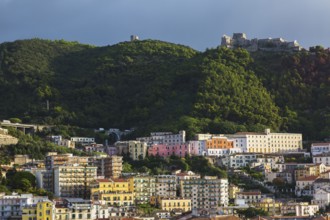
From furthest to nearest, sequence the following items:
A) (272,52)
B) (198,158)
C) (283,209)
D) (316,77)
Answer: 1. (272,52)
2. (316,77)
3. (198,158)
4. (283,209)

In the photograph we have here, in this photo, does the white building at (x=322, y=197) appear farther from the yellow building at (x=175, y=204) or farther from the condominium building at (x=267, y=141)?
the condominium building at (x=267, y=141)

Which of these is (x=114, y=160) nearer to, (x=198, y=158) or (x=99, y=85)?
(x=198, y=158)

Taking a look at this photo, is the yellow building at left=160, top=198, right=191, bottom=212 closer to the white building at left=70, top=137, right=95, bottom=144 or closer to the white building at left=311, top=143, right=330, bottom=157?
the white building at left=311, top=143, right=330, bottom=157

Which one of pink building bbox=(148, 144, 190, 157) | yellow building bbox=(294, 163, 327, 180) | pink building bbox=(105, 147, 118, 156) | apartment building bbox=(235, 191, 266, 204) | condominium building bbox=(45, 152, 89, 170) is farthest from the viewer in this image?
pink building bbox=(105, 147, 118, 156)

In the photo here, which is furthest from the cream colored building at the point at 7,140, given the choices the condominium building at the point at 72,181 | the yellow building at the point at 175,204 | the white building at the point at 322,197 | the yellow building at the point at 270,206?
the white building at the point at 322,197

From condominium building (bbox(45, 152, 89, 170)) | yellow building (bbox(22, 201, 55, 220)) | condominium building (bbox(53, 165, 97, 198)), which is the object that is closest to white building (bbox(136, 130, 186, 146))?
condominium building (bbox(45, 152, 89, 170))

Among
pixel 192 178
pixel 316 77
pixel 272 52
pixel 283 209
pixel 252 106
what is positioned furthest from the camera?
pixel 272 52

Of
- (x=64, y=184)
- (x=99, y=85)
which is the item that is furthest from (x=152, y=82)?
(x=64, y=184)

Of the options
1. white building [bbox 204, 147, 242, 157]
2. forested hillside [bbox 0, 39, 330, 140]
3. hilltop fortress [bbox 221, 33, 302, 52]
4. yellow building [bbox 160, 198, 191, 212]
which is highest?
hilltop fortress [bbox 221, 33, 302, 52]
